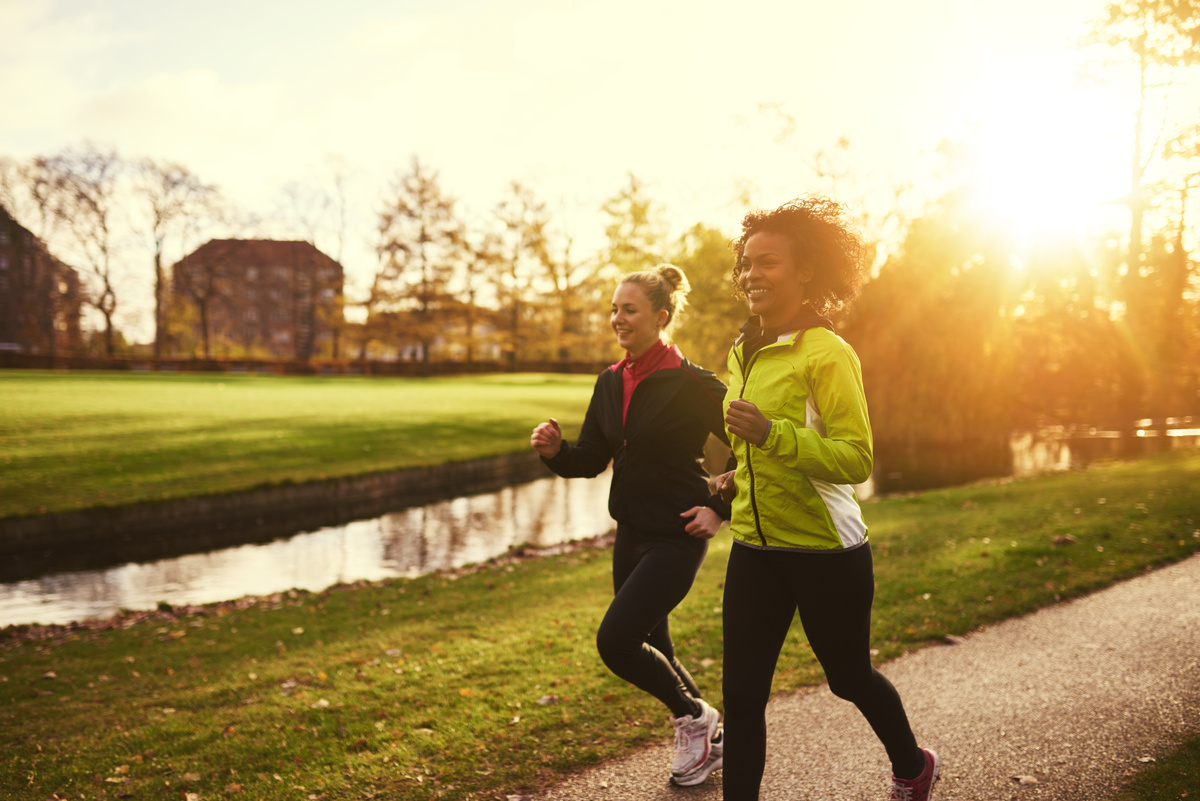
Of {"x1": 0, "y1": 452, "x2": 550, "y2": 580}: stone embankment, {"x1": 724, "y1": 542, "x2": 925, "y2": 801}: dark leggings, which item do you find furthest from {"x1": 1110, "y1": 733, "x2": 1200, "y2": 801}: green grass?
{"x1": 0, "y1": 452, "x2": 550, "y2": 580}: stone embankment

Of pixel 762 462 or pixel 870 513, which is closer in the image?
pixel 762 462

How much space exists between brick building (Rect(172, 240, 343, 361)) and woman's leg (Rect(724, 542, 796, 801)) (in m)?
53.6

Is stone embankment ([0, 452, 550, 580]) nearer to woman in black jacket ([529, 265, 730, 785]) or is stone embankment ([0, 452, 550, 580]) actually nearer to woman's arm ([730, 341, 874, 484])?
woman in black jacket ([529, 265, 730, 785])

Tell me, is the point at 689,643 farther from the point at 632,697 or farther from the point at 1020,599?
the point at 1020,599

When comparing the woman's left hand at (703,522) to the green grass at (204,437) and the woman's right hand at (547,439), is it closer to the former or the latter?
the woman's right hand at (547,439)

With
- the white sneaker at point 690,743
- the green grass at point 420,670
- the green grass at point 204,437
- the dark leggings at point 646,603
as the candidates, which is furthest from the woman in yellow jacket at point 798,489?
the green grass at point 204,437

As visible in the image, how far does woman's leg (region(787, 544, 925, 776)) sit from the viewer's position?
91.9 inches

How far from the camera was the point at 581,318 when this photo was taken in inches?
2356

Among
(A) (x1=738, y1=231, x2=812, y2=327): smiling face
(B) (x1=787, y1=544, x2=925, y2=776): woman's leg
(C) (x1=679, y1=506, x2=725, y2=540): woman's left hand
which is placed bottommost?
(B) (x1=787, y1=544, x2=925, y2=776): woman's leg

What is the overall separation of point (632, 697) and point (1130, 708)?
2670mm

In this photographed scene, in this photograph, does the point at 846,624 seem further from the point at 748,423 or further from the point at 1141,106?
the point at 1141,106

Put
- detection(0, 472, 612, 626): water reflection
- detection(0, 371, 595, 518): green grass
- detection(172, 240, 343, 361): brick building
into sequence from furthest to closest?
detection(172, 240, 343, 361): brick building → detection(0, 371, 595, 518): green grass → detection(0, 472, 612, 626): water reflection

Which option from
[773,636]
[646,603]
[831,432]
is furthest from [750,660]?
[831,432]

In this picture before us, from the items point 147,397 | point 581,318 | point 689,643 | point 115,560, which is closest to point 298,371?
point 581,318
